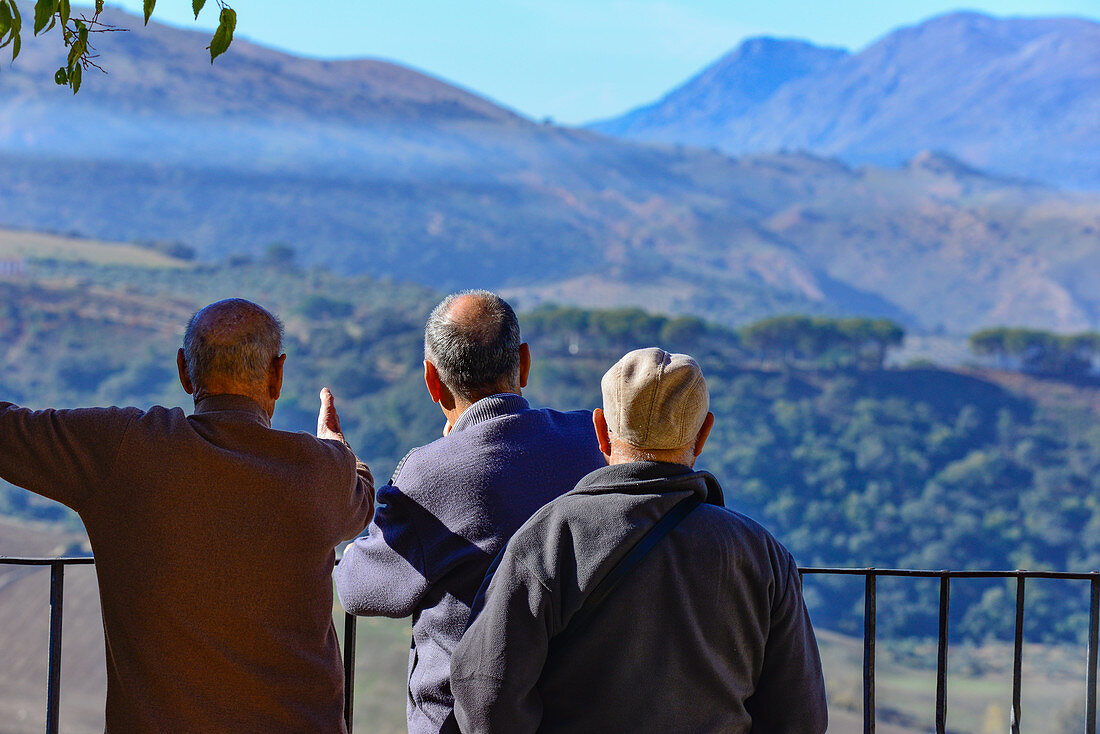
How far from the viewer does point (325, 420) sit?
1.71 m

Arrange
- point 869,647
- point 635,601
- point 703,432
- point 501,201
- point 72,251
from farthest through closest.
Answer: point 501,201, point 72,251, point 869,647, point 703,432, point 635,601

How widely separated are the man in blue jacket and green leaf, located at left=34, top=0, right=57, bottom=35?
2.67 ft

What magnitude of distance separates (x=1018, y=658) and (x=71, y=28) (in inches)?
89.4

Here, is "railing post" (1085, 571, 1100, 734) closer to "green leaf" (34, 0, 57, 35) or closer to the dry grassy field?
"green leaf" (34, 0, 57, 35)

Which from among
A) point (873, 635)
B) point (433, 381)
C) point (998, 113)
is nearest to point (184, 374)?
point (433, 381)

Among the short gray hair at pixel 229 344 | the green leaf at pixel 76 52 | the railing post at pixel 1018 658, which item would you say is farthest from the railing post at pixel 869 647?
the green leaf at pixel 76 52

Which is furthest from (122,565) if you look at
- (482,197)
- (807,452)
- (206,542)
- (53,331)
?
(482,197)

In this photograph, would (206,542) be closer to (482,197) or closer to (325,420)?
(325,420)

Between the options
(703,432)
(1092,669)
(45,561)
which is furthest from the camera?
(1092,669)

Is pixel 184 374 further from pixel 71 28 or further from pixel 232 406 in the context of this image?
pixel 71 28

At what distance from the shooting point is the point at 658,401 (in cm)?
131

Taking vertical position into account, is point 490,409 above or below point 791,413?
above

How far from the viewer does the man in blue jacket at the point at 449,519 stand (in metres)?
1.47

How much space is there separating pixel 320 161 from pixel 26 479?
5799 inches
